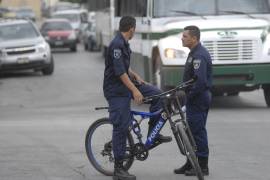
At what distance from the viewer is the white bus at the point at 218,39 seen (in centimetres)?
1525

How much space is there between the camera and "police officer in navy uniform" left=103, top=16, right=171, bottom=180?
8531 millimetres

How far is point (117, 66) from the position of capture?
8.52m

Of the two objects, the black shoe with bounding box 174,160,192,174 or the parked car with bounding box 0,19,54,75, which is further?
the parked car with bounding box 0,19,54,75

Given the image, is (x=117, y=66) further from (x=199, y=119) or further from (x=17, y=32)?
(x=17, y=32)

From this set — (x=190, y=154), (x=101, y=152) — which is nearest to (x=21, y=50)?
(x=101, y=152)

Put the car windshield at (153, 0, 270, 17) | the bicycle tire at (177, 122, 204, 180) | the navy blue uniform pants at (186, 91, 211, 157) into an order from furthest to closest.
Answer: the car windshield at (153, 0, 270, 17)
the navy blue uniform pants at (186, 91, 211, 157)
the bicycle tire at (177, 122, 204, 180)

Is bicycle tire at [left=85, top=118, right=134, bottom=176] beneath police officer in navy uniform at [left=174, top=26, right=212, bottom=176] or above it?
beneath

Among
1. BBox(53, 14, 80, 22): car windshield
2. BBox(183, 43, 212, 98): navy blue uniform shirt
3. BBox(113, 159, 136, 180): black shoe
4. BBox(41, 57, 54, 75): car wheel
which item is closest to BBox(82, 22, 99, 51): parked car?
BBox(53, 14, 80, 22): car windshield

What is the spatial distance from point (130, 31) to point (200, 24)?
704 cm

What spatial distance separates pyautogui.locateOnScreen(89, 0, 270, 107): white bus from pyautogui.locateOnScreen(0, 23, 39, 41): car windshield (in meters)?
9.54

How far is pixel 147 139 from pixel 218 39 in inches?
259

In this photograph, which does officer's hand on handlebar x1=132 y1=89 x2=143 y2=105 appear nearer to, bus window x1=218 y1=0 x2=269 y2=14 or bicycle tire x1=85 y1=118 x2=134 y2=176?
bicycle tire x1=85 y1=118 x2=134 y2=176

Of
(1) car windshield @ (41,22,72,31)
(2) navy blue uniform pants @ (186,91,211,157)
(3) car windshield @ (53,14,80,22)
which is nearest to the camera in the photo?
(2) navy blue uniform pants @ (186,91,211,157)

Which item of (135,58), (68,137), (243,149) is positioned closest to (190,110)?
(243,149)
